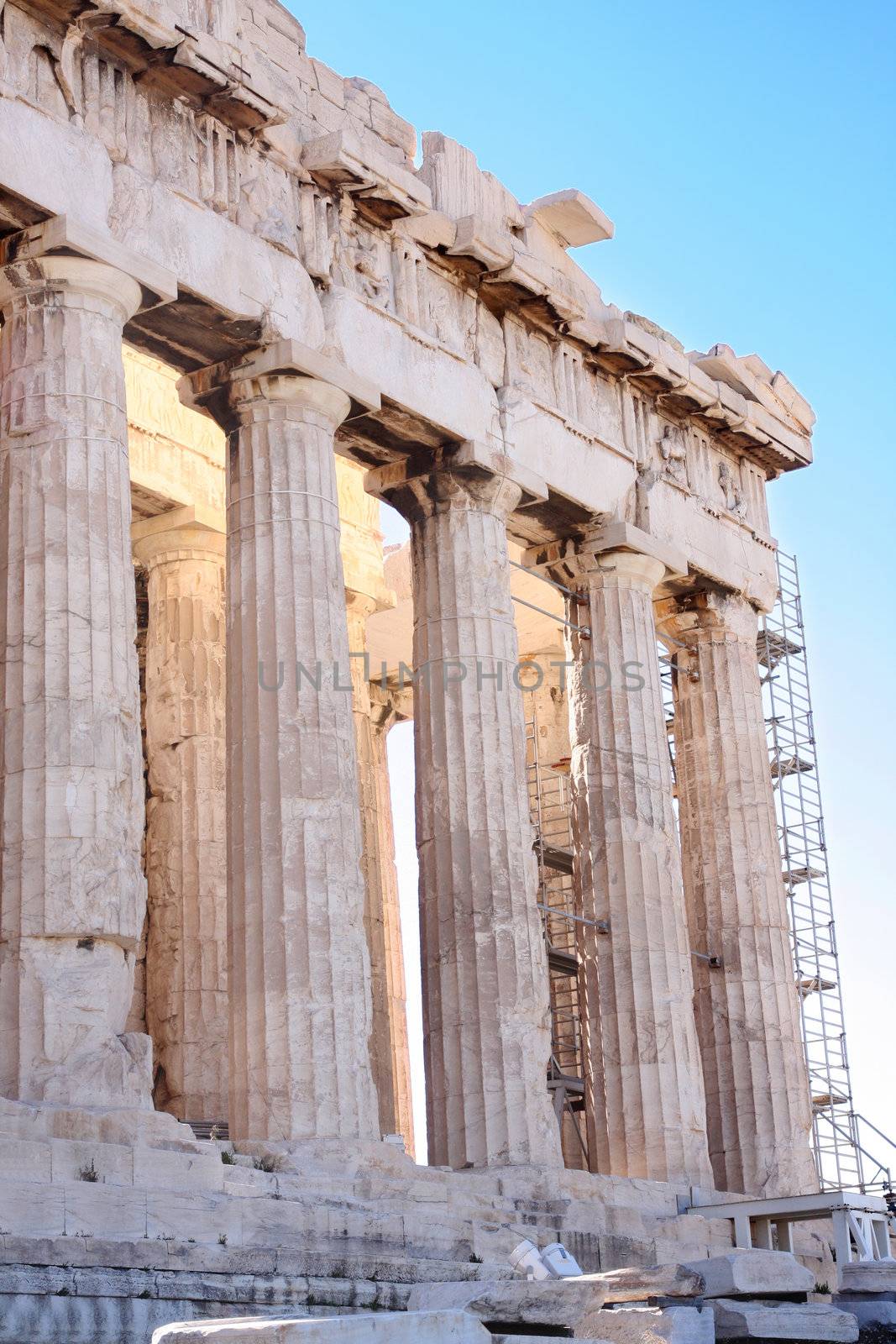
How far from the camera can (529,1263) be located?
60.8 feet

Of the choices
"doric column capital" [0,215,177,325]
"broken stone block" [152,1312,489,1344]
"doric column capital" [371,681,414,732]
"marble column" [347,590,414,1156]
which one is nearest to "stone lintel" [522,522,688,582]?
"marble column" [347,590,414,1156]

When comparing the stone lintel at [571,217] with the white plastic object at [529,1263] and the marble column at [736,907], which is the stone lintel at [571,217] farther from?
the white plastic object at [529,1263]

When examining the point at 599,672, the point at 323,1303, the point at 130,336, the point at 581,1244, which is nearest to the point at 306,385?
the point at 130,336

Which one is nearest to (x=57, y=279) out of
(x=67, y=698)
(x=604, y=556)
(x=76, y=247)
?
(x=76, y=247)

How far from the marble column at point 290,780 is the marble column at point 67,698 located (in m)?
2.28

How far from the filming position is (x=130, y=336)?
25109 millimetres

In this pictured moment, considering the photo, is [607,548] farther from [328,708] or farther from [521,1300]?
[521,1300]

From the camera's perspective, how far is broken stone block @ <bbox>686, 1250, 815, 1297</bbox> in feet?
55.8

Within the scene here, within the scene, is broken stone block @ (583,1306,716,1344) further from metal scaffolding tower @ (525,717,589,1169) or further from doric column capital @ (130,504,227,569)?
metal scaffolding tower @ (525,717,589,1169)

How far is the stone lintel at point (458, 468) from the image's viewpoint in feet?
92.7

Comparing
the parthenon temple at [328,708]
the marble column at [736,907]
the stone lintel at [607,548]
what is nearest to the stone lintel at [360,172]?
the parthenon temple at [328,708]

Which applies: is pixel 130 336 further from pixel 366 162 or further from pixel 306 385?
pixel 366 162

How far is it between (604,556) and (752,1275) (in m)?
15.5

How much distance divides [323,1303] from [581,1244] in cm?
782
